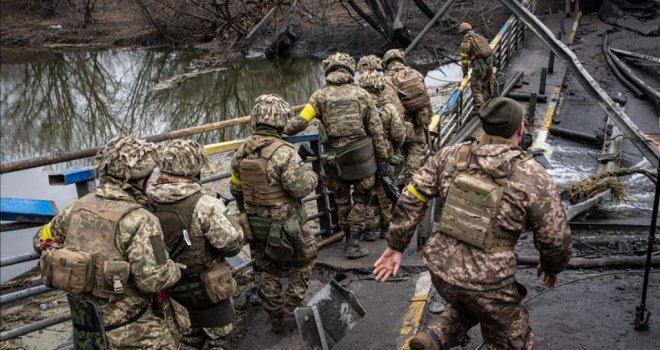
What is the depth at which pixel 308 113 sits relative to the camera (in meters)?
5.40

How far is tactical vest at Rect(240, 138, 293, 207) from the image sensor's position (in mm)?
4207

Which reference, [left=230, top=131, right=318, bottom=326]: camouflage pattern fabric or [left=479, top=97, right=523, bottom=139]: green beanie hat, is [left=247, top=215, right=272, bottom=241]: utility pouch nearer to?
[left=230, top=131, right=318, bottom=326]: camouflage pattern fabric

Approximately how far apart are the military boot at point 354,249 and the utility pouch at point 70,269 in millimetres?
2953

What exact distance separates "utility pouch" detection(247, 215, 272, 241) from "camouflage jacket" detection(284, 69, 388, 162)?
115 cm

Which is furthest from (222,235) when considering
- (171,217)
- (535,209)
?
(535,209)

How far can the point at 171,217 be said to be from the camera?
11.4 ft

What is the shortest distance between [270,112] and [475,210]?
1700 millimetres

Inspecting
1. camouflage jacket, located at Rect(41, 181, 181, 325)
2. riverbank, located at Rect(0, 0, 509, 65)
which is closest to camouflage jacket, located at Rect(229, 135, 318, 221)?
camouflage jacket, located at Rect(41, 181, 181, 325)

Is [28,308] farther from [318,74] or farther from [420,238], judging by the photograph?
[318,74]

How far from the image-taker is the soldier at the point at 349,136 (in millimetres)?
5352

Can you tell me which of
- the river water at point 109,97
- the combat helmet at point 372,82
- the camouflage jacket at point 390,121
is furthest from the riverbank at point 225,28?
the camouflage jacket at point 390,121

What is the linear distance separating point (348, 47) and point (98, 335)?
2241 cm

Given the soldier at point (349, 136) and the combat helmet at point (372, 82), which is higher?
the combat helmet at point (372, 82)

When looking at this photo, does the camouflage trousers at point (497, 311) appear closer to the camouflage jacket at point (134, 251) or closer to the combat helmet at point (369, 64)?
the camouflage jacket at point (134, 251)
